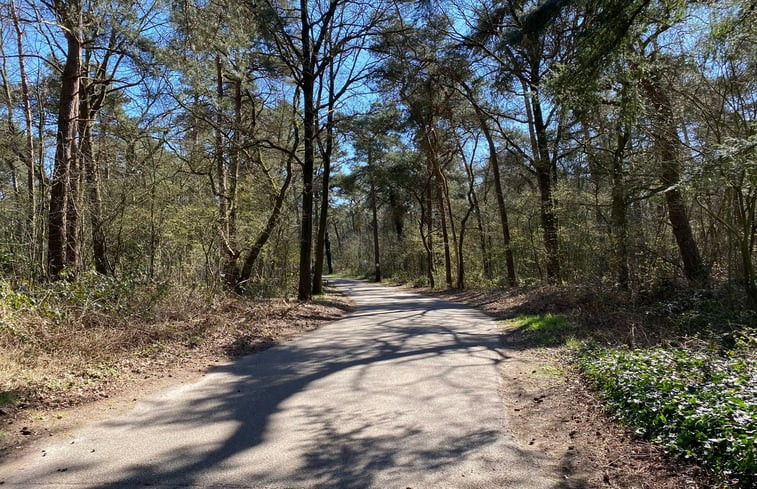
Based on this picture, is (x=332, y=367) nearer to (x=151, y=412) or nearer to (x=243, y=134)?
(x=151, y=412)

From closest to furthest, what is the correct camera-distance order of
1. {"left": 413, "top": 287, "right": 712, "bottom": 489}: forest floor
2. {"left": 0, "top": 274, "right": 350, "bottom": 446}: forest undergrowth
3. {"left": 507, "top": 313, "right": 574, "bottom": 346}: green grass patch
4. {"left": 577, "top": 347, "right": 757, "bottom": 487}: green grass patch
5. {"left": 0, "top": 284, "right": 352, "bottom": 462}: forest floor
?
{"left": 577, "top": 347, "right": 757, "bottom": 487}: green grass patch → {"left": 413, "top": 287, "right": 712, "bottom": 489}: forest floor → {"left": 0, "top": 284, "right": 352, "bottom": 462}: forest floor → {"left": 0, "top": 274, "right": 350, "bottom": 446}: forest undergrowth → {"left": 507, "top": 313, "right": 574, "bottom": 346}: green grass patch

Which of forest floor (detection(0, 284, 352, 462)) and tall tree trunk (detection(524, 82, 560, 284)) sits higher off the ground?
tall tree trunk (detection(524, 82, 560, 284))

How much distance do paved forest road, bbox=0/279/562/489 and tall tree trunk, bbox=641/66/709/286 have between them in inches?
240

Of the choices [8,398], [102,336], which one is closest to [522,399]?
[8,398]

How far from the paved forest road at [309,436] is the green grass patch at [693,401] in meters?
1.06

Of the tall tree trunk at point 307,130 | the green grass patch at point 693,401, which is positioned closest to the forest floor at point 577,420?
the green grass patch at point 693,401

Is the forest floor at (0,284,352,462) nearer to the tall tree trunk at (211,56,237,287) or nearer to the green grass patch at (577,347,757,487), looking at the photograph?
the tall tree trunk at (211,56,237,287)

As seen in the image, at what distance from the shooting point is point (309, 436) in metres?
3.81

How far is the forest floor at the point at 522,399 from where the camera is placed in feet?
10.6

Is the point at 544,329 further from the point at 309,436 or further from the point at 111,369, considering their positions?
the point at 111,369

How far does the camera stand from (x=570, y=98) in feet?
21.2

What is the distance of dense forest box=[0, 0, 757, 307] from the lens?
24.4ft

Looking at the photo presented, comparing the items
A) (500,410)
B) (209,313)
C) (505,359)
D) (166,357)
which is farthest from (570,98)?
(209,313)

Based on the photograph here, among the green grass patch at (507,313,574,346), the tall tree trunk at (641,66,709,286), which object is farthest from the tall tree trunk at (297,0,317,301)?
the tall tree trunk at (641,66,709,286)
